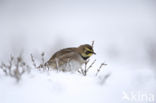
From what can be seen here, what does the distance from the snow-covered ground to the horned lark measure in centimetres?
27

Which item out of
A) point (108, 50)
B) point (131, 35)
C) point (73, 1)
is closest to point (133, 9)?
point (73, 1)

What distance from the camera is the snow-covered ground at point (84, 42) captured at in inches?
138

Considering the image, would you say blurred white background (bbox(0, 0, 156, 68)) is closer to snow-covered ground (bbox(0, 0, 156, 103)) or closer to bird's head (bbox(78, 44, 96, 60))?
snow-covered ground (bbox(0, 0, 156, 103))

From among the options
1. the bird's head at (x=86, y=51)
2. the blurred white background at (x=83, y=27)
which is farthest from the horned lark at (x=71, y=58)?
the blurred white background at (x=83, y=27)

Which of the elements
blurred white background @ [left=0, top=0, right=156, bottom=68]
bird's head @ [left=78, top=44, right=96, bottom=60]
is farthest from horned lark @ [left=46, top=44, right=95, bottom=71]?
blurred white background @ [left=0, top=0, right=156, bottom=68]

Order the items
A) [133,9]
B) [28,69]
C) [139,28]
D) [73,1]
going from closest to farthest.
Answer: [28,69] < [139,28] < [133,9] < [73,1]

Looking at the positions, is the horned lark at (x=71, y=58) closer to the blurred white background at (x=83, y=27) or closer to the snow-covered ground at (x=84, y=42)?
the snow-covered ground at (x=84, y=42)

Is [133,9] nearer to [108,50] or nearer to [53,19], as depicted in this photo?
[53,19]

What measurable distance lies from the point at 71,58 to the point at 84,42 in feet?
20.2

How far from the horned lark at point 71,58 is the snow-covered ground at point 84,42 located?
268 millimetres

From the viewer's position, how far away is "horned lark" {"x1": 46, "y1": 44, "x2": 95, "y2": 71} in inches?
200

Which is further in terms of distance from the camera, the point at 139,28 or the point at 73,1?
the point at 73,1

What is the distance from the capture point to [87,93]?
141 inches

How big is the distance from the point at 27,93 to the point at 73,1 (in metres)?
18.4
